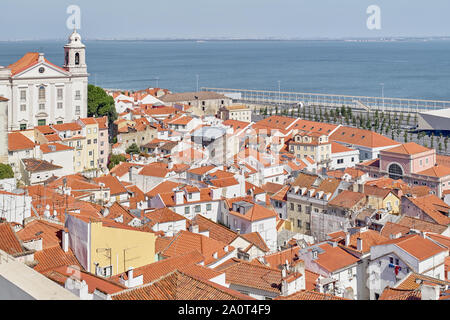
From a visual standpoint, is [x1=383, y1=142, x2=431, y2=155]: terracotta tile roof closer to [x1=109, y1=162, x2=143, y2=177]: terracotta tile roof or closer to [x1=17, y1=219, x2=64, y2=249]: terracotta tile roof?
[x1=109, y1=162, x2=143, y2=177]: terracotta tile roof

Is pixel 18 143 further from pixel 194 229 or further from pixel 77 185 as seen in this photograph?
pixel 194 229

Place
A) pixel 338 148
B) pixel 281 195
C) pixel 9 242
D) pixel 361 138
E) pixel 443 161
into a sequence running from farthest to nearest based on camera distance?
pixel 361 138 < pixel 338 148 < pixel 443 161 < pixel 281 195 < pixel 9 242

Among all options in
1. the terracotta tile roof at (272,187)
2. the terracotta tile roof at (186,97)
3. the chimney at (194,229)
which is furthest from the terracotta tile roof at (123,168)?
the terracotta tile roof at (186,97)

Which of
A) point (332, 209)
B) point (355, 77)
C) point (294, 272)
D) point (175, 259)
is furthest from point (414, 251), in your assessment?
point (355, 77)

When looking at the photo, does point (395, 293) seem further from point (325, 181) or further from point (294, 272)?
point (325, 181)

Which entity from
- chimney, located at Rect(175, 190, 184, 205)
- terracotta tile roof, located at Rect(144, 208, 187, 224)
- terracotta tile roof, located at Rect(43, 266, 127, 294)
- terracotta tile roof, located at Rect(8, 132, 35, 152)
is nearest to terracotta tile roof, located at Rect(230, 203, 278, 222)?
chimney, located at Rect(175, 190, 184, 205)

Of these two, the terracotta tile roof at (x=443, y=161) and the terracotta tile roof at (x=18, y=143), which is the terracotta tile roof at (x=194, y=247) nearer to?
the terracotta tile roof at (x=18, y=143)

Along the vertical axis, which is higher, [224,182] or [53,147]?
[53,147]

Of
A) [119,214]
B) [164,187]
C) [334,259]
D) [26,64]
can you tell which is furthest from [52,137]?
[334,259]
